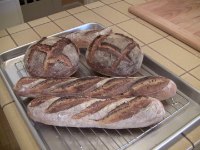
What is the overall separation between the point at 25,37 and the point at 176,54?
52 cm

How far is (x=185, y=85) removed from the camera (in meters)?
0.65

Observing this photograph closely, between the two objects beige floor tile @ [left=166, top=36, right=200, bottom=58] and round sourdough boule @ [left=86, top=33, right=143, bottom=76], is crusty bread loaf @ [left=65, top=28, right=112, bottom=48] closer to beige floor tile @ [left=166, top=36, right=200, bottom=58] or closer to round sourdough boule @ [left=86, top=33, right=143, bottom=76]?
round sourdough boule @ [left=86, top=33, right=143, bottom=76]

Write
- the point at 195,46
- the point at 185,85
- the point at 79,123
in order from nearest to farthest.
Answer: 1. the point at 79,123
2. the point at 185,85
3. the point at 195,46

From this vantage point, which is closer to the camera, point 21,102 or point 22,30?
Answer: point 21,102

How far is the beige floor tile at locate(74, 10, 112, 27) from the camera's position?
95 cm

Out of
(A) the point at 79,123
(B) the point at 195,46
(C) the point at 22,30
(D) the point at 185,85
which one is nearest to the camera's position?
(A) the point at 79,123

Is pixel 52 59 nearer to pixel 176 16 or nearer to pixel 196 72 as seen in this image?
pixel 196 72

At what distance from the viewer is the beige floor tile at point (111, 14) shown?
97 centimetres

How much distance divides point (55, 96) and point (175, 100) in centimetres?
29

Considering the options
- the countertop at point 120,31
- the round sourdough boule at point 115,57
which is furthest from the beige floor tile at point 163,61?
the round sourdough boule at point 115,57

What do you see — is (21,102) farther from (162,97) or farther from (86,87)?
(162,97)

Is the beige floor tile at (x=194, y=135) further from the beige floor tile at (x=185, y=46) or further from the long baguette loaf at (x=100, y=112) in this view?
the beige floor tile at (x=185, y=46)

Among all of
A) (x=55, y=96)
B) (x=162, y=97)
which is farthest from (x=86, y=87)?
(x=162, y=97)

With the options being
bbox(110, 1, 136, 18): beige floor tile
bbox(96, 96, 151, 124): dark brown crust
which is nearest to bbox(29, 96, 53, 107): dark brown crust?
bbox(96, 96, 151, 124): dark brown crust
